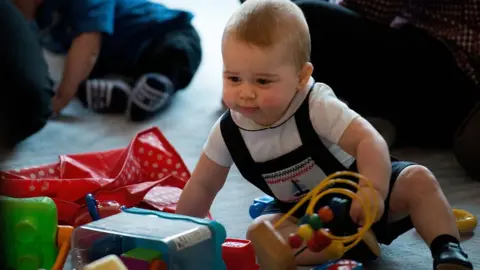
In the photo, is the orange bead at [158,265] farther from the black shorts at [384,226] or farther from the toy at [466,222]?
the toy at [466,222]

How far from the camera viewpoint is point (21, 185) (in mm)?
989

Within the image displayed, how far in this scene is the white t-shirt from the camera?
0.83 m

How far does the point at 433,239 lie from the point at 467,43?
2.14 feet

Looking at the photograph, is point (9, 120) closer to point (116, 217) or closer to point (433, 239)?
point (116, 217)

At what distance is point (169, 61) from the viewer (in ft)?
5.94

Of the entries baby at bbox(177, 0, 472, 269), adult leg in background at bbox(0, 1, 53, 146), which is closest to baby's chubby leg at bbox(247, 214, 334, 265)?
baby at bbox(177, 0, 472, 269)

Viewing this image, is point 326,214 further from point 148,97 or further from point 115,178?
point 148,97

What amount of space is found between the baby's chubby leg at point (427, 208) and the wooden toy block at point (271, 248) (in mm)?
173

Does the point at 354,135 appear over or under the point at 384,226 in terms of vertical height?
over

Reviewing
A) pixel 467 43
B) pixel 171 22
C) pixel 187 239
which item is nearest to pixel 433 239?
pixel 187 239

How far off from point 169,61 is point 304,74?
3.31 ft

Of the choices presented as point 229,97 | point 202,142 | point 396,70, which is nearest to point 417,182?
point 229,97

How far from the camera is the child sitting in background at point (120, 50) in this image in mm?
1698

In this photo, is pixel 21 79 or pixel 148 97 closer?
pixel 21 79
